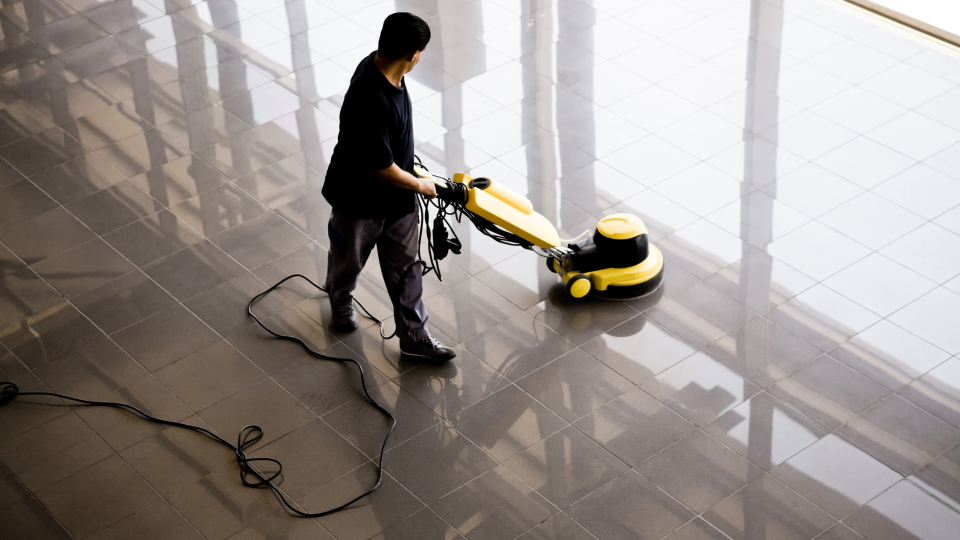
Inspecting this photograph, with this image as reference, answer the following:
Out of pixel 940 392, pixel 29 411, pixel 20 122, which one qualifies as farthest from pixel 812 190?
pixel 20 122

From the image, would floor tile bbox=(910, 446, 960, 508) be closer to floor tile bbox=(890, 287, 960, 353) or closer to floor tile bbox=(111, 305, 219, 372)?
floor tile bbox=(890, 287, 960, 353)

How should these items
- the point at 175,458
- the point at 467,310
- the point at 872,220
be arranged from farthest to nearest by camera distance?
the point at 872,220 → the point at 467,310 → the point at 175,458

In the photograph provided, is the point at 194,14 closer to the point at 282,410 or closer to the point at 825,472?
the point at 282,410

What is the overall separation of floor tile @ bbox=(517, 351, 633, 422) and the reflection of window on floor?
3.38 meters

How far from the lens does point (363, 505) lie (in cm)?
347

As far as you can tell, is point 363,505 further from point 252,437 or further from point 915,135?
point 915,135

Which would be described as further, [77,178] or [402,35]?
[77,178]

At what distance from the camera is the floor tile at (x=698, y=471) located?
346 centimetres

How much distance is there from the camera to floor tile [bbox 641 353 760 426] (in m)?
3.77

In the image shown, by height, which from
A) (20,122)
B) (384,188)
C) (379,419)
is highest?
(384,188)

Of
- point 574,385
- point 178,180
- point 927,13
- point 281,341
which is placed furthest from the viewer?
point 927,13

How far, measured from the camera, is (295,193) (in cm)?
496

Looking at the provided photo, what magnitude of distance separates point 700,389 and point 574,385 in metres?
0.46

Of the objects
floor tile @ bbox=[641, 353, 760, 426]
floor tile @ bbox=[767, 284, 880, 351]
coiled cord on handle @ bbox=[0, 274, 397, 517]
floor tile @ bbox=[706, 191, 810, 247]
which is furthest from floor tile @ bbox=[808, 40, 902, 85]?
coiled cord on handle @ bbox=[0, 274, 397, 517]
